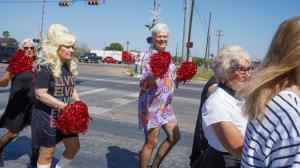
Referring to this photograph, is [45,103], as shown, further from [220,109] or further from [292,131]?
[292,131]

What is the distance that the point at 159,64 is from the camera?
4281 mm

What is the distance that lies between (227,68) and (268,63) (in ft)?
3.26

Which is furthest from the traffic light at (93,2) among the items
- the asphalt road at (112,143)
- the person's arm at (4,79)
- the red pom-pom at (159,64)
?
the red pom-pom at (159,64)

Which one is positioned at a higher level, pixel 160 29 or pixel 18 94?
pixel 160 29

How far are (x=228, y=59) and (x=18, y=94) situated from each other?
325 centimetres

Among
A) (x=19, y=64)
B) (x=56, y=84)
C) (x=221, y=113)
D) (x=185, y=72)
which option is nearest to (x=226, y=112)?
(x=221, y=113)

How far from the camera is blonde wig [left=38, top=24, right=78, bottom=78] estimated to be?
12.5 ft

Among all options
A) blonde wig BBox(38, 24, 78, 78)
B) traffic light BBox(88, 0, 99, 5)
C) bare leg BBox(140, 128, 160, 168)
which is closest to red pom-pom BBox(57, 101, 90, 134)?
blonde wig BBox(38, 24, 78, 78)

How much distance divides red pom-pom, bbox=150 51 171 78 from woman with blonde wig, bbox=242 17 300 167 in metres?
2.56

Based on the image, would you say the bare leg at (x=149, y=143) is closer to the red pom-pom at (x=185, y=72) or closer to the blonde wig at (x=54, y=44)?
the red pom-pom at (x=185, y=72)

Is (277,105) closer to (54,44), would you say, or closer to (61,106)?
(61,106)

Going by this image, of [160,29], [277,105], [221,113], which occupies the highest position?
[160,29]

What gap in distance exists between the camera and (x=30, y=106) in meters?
5.15

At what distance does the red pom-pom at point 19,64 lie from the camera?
498cm
